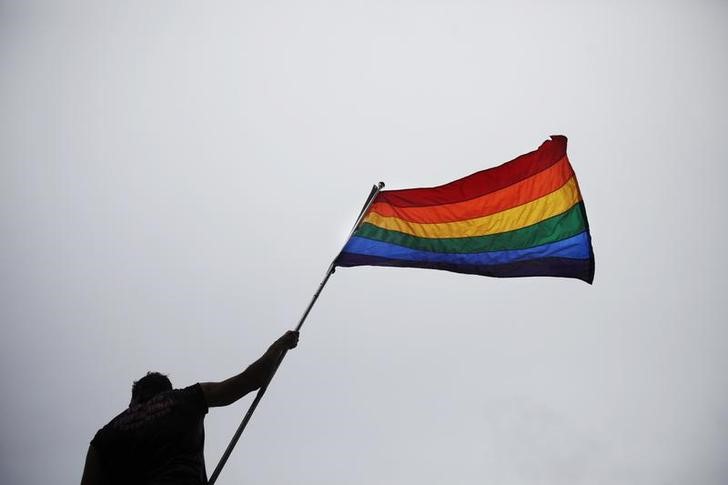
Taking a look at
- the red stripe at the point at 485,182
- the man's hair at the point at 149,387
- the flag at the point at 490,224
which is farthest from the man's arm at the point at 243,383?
the red stripe at the point at 485,182

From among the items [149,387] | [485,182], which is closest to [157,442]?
[149,387]

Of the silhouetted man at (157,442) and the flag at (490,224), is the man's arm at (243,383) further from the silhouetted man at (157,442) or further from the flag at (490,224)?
the flag at (490,224)

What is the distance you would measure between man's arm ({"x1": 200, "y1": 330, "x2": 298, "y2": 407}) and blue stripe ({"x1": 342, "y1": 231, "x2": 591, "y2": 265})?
3044mm

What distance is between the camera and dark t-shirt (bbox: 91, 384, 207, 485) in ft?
10.8

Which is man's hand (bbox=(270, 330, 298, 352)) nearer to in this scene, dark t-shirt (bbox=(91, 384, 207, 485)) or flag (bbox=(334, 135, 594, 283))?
dark t-shirt (bbox=(91, 384, 207, 485))

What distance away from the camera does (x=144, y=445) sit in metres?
3.32

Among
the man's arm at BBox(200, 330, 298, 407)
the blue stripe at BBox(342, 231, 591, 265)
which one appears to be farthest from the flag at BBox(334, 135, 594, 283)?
the man's arm at BBox(200, 330, 298, 407)

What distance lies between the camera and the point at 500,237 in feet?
24.9

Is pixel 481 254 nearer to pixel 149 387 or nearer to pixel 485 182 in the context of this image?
pixel 485 182

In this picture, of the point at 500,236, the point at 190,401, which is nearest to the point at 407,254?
the point at 500,236

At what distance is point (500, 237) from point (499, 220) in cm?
25

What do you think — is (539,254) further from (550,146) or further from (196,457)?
(196,457)

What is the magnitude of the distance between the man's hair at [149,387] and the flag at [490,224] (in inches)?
134

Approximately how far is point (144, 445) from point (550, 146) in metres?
6.19
